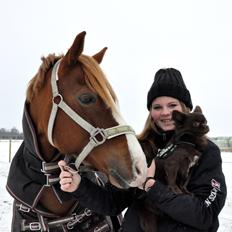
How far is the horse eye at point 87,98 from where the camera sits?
2125 mm

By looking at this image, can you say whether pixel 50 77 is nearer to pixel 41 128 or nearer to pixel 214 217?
pixel 41 128

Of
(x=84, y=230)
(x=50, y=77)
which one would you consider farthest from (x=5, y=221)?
(x=50, y=77)

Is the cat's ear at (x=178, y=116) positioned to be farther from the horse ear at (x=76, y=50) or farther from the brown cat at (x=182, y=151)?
the horse ear at (x=76, y=50)

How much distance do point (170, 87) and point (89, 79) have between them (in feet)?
2.00

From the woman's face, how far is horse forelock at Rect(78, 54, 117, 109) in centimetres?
41

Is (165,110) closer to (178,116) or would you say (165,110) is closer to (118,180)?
(178,116)

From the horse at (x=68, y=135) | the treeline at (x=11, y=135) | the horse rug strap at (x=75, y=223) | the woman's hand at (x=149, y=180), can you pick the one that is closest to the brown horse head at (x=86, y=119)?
the horse at (x=68, y=135)

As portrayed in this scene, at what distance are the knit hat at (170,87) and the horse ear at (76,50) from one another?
615 millimetres

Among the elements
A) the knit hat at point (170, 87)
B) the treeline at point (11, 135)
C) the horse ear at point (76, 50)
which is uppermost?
the horse ear at point (76, 50)

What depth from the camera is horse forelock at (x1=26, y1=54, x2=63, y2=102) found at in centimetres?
237

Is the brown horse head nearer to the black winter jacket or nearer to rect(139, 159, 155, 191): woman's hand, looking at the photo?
rect(139, 159, 155, 191): woman's hand

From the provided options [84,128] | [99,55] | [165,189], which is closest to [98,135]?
[84,128]

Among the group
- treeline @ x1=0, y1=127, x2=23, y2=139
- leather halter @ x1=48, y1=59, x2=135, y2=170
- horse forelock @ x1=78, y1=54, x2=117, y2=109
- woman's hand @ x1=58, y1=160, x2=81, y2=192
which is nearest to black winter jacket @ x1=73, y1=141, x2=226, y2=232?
woman's hand @ x1=58, y1=160, x2=81, y2=192

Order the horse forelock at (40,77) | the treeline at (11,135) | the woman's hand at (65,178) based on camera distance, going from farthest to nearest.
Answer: the treeline at (11,135) < the horse forelock at (40,77) < the woman's hand at (65,178)
